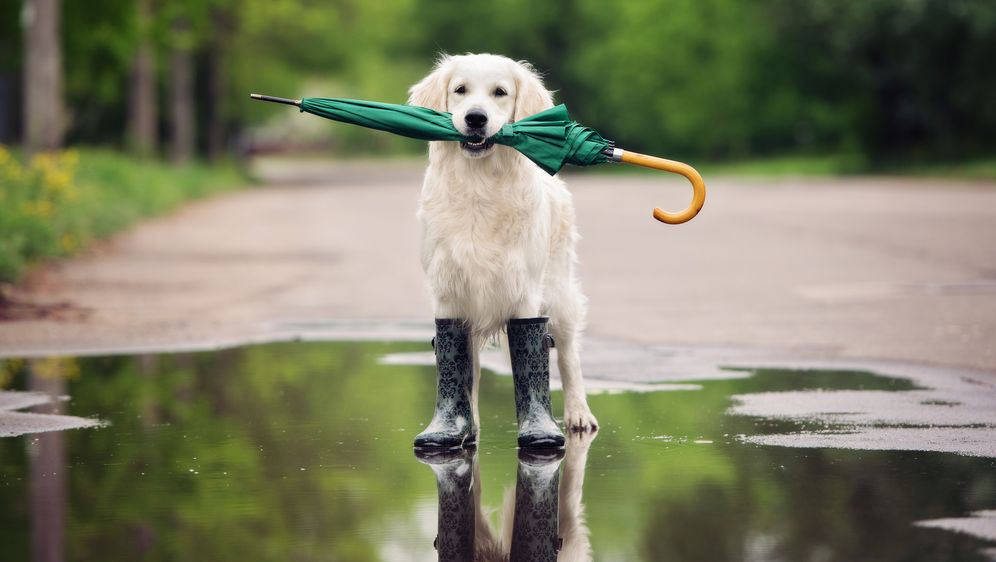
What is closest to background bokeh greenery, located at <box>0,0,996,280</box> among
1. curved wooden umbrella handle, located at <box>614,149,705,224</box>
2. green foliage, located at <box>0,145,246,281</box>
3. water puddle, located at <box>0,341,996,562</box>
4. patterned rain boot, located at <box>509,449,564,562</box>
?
green foliage, located at <box>0,145,246,281</box>

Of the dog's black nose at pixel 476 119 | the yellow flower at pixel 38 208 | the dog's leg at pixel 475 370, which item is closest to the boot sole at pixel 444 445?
the dog's leg at pixel 475 370

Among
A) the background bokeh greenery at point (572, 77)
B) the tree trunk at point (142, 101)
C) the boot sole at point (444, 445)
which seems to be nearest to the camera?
the boot sole at point (444, 445)

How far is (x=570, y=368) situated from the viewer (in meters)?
7.51

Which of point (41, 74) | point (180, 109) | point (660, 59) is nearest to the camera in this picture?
point (41, 74)

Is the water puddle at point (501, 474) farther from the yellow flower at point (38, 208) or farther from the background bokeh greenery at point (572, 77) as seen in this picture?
the yellow flower at point (38, 208)

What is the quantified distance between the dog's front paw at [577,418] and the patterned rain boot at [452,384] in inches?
24.1

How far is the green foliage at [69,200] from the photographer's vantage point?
15.6 metres

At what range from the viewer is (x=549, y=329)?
7.50 metres

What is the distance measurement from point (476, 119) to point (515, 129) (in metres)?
0.21

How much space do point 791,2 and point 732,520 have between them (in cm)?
5234

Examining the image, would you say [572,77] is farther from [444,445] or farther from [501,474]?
[501,474]

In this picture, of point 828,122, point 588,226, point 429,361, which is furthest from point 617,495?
point 828,122

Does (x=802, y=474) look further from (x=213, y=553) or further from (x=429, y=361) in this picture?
(x=429, y=361)

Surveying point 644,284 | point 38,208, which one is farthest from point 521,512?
point 38,208
